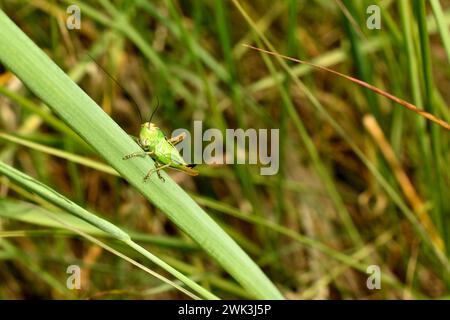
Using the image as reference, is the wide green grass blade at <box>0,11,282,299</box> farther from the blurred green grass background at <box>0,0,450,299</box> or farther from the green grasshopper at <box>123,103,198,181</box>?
the blurred green grass background at <box>0,0,450,299</box>

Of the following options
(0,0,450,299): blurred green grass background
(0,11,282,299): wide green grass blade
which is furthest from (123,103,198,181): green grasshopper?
(0,0,450,299): blurred green grass background

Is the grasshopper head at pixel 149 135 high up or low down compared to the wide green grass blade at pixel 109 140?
up

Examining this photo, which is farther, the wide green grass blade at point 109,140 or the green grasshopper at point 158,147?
the green grasshopper at point 158,147

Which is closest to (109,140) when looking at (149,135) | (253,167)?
(149,135)

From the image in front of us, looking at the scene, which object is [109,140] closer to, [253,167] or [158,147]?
[158,147]

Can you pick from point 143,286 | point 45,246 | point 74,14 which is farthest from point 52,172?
point 74,14

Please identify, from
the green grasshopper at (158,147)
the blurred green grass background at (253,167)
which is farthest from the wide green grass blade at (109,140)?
the blurred green grass background at (253,167)

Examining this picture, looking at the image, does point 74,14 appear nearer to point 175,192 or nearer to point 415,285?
point 175,192

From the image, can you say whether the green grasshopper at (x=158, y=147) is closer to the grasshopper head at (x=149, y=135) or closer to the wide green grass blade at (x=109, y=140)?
the grasshopper head at (x=149, y=135)
